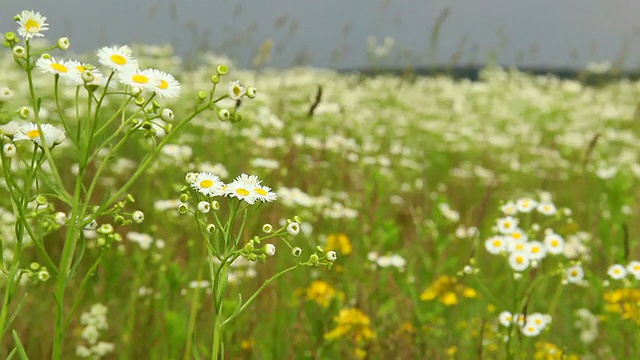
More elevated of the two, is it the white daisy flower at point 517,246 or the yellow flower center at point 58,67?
the yellow flower center at point 58,67

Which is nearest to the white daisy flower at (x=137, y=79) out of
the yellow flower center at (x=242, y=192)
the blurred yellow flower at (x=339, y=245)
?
the yellow flower center at (x=242, y=192)

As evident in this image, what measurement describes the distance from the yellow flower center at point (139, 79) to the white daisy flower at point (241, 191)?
0.22 meters

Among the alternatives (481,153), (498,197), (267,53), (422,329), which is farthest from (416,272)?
(481,153)

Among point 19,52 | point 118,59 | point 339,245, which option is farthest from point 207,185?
point 339,245

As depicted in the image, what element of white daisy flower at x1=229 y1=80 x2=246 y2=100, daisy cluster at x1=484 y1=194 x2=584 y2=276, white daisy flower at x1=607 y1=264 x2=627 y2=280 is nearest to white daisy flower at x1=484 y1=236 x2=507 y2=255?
daisy cluster at x1=484 y1=194 x2=584 y2=276

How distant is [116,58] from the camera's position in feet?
3.32

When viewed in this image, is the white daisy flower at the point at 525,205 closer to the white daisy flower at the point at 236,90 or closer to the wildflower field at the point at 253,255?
the wildflower field at the point at 253,255

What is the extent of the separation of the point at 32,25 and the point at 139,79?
18 centimetres

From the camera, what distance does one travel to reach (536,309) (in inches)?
122

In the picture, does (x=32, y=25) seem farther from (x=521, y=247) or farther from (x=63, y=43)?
(x=521, y=247)

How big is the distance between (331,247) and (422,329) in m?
0.56

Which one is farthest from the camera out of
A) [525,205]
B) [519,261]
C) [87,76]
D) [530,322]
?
[525,205]

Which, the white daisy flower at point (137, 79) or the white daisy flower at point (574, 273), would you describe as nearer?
the white daisy flower at point (137, 79)

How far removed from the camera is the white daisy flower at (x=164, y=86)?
3.30 feet
